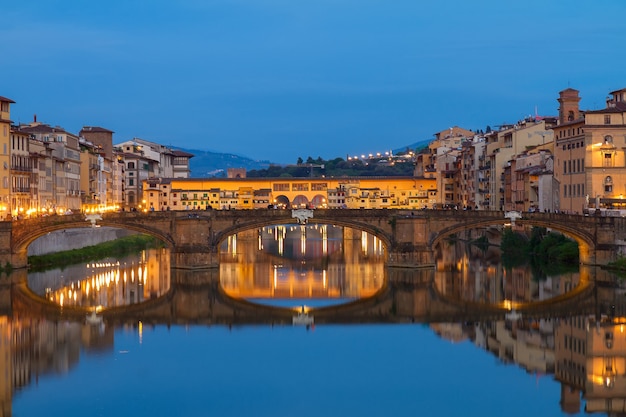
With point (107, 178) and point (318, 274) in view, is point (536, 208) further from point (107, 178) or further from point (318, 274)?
point (107, 178)

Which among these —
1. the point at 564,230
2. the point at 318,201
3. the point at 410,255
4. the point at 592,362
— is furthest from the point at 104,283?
the point at 318,201

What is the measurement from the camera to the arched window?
63844 millimetres

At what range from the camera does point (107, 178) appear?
3959 inches

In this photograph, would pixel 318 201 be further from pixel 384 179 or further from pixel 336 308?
pixel 336 308

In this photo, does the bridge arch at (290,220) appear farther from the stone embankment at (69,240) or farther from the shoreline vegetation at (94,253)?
the stone embankment at (69,240)

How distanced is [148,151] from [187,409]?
98.3 meters

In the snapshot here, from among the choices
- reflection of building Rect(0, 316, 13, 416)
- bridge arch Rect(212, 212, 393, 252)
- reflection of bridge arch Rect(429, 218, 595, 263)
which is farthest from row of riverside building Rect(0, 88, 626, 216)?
reflection of building Rect(0, 316, 13, 416)

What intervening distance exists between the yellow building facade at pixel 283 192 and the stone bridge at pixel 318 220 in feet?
160

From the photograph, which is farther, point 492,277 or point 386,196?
point 386,196

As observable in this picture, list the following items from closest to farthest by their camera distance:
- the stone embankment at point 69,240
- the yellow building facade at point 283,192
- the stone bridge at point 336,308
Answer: the stone bridge at point 336,308 → the stone embankment at point 69,240 → the yellow building facade at point 283,192

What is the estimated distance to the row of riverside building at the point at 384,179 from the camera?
64062 millimetres

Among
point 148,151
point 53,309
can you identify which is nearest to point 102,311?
point 53,309

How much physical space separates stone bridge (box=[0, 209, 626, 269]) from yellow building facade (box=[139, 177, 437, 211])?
160 feet

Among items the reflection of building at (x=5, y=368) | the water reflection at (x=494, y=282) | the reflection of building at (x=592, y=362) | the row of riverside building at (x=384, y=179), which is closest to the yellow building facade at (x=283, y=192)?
the row of riverside building at (x=384, y=179)
